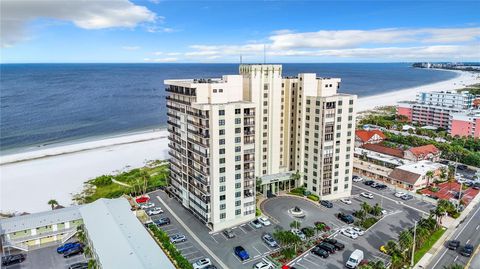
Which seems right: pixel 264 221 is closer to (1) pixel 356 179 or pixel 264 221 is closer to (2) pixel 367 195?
(2) pixel 367 195

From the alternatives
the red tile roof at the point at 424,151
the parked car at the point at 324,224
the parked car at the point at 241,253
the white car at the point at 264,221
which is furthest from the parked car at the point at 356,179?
the parked car at the point at 241,253

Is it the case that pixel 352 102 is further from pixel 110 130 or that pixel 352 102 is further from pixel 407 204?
pixel 110 130

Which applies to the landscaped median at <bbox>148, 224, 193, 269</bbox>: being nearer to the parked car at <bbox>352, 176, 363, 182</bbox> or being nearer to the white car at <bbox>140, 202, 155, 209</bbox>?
the white car at <bbox>140, 202, 155, 209</bbox>

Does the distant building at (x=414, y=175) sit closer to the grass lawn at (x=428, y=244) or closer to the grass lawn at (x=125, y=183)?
the grass lawn at (x=428, y=244)

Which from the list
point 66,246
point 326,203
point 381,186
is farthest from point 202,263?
point 381,186

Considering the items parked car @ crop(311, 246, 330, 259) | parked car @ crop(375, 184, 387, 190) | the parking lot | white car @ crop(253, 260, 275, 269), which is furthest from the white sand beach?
parked car @ crop(375, 184, 387, 190)

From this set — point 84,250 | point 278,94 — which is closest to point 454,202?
point 278,94
